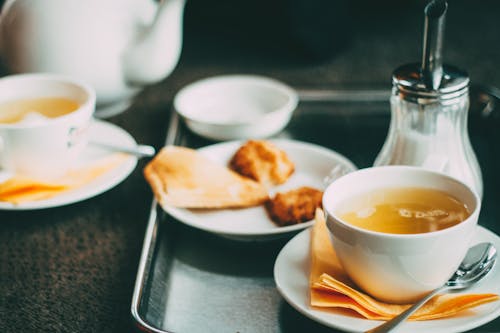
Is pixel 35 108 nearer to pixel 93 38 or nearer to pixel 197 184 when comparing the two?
pixel 93 38

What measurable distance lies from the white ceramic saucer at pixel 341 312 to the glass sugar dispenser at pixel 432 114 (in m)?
0.11

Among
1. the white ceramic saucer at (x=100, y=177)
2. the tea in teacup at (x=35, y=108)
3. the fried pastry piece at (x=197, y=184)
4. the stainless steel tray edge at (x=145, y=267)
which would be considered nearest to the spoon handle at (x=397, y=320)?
the stainless steel tray edge at (x=145, y=267)

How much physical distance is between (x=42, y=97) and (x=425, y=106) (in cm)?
50

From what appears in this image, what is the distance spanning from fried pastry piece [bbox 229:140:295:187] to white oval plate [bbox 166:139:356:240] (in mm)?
14

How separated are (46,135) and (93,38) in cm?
22

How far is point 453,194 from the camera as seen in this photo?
572 mm

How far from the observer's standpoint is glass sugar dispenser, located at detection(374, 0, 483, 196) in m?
0.66

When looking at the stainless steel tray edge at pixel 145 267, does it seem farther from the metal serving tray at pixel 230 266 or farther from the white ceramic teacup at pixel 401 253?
the white ceramic teacup at pixel 401 253

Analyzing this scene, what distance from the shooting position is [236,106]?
3.39ft

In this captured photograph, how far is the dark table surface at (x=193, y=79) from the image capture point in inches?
24.9

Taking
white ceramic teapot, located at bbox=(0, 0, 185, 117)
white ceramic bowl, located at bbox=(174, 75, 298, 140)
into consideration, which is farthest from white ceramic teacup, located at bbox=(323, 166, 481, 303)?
white ceramic teapot, located at bbox=(0, 0, 185, 117)

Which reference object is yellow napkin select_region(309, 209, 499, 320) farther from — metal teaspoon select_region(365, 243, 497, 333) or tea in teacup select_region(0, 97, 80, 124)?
tea in teacup select_region(0, 97, 80, 124)

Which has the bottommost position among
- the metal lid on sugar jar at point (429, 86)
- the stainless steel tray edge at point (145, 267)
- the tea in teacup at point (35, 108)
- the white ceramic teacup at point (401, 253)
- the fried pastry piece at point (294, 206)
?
the stainless steel tray edge at point (145, 267)

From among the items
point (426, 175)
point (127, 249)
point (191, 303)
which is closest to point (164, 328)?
point (191, 303)
